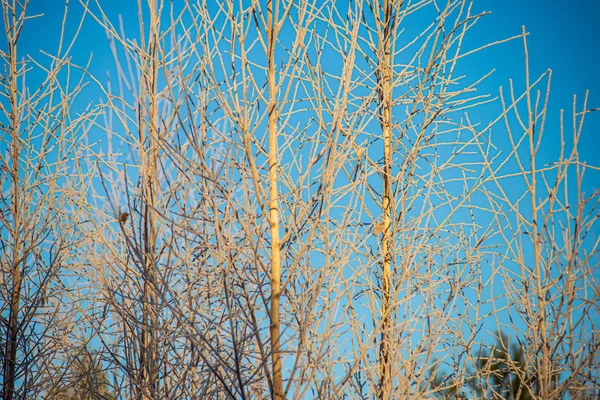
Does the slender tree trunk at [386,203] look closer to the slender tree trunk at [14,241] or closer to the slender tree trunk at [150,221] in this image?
the slender tree trunk at [150,221]

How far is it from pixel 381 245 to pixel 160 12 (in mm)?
1970

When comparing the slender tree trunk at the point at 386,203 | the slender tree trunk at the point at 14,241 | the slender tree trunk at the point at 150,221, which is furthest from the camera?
the slender tree trunk at the point at 14,241

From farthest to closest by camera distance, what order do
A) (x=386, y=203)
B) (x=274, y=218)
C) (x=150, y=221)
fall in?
(x=386, y=203), (x=150, y=221), (x=274, y=218)

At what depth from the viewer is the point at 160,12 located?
3342 millimetres

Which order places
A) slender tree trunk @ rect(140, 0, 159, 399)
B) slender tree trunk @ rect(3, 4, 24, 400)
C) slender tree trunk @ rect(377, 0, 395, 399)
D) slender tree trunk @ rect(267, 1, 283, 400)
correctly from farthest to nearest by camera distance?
slender tree trunk @ rect(3, 4, 24, 400), slender tree trunk @ rect(377, 0, 395, 399), slender tree trunk @ rect(140, 0, 159, 399), slender tree trunk @ rect(267, 1, 283, 400)

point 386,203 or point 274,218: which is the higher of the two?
point 386,203

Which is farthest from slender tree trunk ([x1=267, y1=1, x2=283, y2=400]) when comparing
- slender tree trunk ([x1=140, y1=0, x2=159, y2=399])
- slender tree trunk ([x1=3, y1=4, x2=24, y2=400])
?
slender tree trunk ([x1=3, y1=4, x2=24, y2=400])

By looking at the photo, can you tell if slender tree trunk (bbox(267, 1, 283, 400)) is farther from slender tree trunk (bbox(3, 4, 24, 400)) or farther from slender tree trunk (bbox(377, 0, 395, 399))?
slender tree trunk (bbox(3, 4, 24, 400))

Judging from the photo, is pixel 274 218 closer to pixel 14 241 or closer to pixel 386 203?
pixel 386 203

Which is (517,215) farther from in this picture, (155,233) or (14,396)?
(14,396)

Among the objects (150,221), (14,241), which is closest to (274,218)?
(150,221)

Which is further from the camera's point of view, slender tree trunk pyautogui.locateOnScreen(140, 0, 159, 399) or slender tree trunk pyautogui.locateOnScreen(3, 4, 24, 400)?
slender tree trunk pyautogui.locateOnScreen(3, 4, 24, 400)

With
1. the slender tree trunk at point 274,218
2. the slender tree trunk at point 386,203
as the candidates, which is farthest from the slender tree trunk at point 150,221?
the slender tree trunk at point 386,203

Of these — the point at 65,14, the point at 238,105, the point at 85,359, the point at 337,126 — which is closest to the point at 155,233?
the point at 85,359
